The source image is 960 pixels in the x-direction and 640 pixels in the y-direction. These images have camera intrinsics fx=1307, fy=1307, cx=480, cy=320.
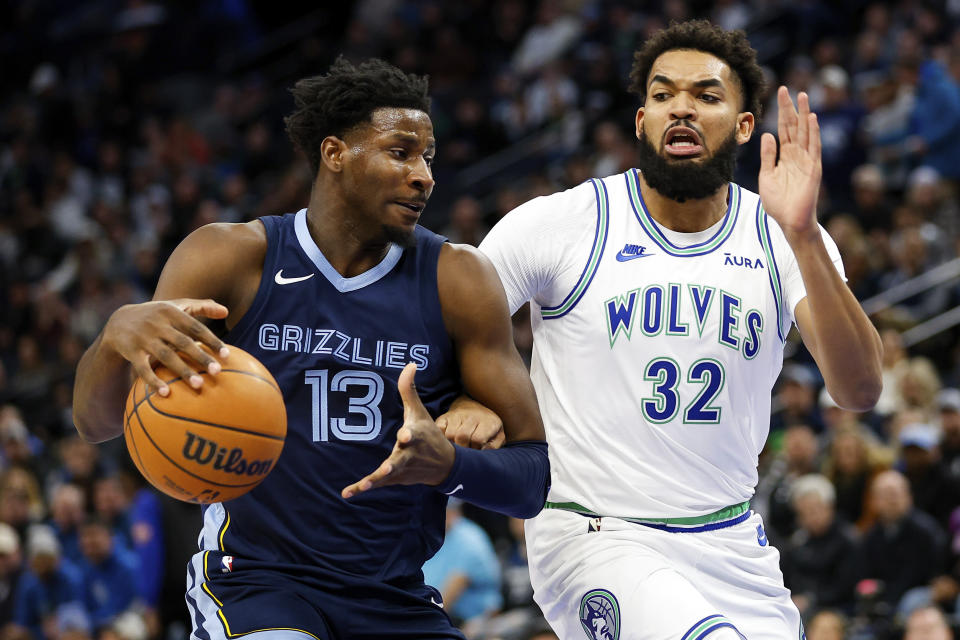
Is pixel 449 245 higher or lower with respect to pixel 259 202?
lower

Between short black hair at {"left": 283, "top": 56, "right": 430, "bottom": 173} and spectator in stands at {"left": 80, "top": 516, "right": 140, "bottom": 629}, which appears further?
spectator in stands at {"left": 80, "top": 516, "right": 140, "bottom": 629}

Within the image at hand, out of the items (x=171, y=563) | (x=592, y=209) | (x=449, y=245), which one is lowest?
(x=171, y=563)

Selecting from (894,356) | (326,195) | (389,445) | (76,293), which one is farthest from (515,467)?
(76,293)

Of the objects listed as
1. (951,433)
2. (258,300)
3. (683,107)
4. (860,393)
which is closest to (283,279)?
(258,300)

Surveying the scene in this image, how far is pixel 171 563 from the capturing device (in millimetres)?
10641

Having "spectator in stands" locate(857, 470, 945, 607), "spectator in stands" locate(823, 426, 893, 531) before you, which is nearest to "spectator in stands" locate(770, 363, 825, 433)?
"spectator in stands" locate(823, 426, 893, 531)

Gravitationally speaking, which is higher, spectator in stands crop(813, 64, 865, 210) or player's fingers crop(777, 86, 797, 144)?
spectator in stands crop(813, 64, 865, 210)

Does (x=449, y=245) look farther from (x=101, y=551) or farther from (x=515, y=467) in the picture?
(x=101, y=551)

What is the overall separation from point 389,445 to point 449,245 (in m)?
0.71

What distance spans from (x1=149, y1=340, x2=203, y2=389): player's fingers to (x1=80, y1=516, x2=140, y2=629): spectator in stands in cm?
752

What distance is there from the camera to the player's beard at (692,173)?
463 cm

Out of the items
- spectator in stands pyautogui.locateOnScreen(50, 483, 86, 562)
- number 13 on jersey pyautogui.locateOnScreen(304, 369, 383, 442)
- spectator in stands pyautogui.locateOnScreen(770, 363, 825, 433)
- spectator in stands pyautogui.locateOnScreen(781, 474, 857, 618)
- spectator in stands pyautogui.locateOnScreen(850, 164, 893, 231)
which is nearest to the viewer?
number 13 on jersey pyautogui.locateOnScreen(304, 369, 383, 442)

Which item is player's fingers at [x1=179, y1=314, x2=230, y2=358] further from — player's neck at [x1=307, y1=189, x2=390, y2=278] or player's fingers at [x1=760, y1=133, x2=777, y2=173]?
player's fingers at [x1=760, y1=133, x2=777, y2=173]

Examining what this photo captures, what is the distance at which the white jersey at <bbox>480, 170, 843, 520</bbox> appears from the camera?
4.39 m
